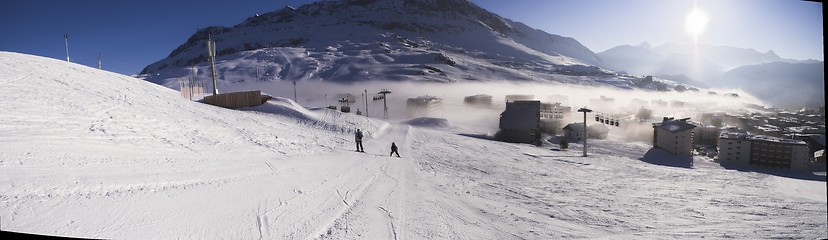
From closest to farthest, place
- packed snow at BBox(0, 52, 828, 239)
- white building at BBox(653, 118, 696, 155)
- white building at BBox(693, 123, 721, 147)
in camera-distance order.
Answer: packed snow at BBox(0, 52, 828, 239) < white building at BBox(653, 118, 696, 155) < white building at BBox(693, 123, 721, 147)

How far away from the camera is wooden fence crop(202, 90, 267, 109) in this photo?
2431 cm

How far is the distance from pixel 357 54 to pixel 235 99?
106m

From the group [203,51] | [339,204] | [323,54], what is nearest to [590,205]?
[339,204]

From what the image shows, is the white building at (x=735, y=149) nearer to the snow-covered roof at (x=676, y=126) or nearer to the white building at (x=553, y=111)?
the snow-covered roof at (x=676, y=126)

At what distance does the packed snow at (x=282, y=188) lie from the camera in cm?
556

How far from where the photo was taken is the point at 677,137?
29.4 meters

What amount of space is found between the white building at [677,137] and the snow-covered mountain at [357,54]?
71068mm

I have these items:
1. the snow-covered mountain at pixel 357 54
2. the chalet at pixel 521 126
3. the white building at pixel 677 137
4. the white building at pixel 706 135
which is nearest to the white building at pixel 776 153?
the white building at pixel 677 137

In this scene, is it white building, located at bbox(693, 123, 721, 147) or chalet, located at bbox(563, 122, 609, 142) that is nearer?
white building, located at bbox(693, 123, 721, 147)

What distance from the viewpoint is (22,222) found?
4.21 m

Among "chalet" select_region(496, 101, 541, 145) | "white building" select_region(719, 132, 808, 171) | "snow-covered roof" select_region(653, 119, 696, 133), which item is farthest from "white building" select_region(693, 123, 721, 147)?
"chalet" select_region(496, 101, 541, 145)

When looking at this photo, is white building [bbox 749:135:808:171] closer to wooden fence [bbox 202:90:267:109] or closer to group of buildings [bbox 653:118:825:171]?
group of buildings [bbox 653:118:825:171]

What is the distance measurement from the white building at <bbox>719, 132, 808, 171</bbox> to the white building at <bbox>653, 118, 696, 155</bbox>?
2.81 meters

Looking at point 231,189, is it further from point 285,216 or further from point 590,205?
point 590,205
